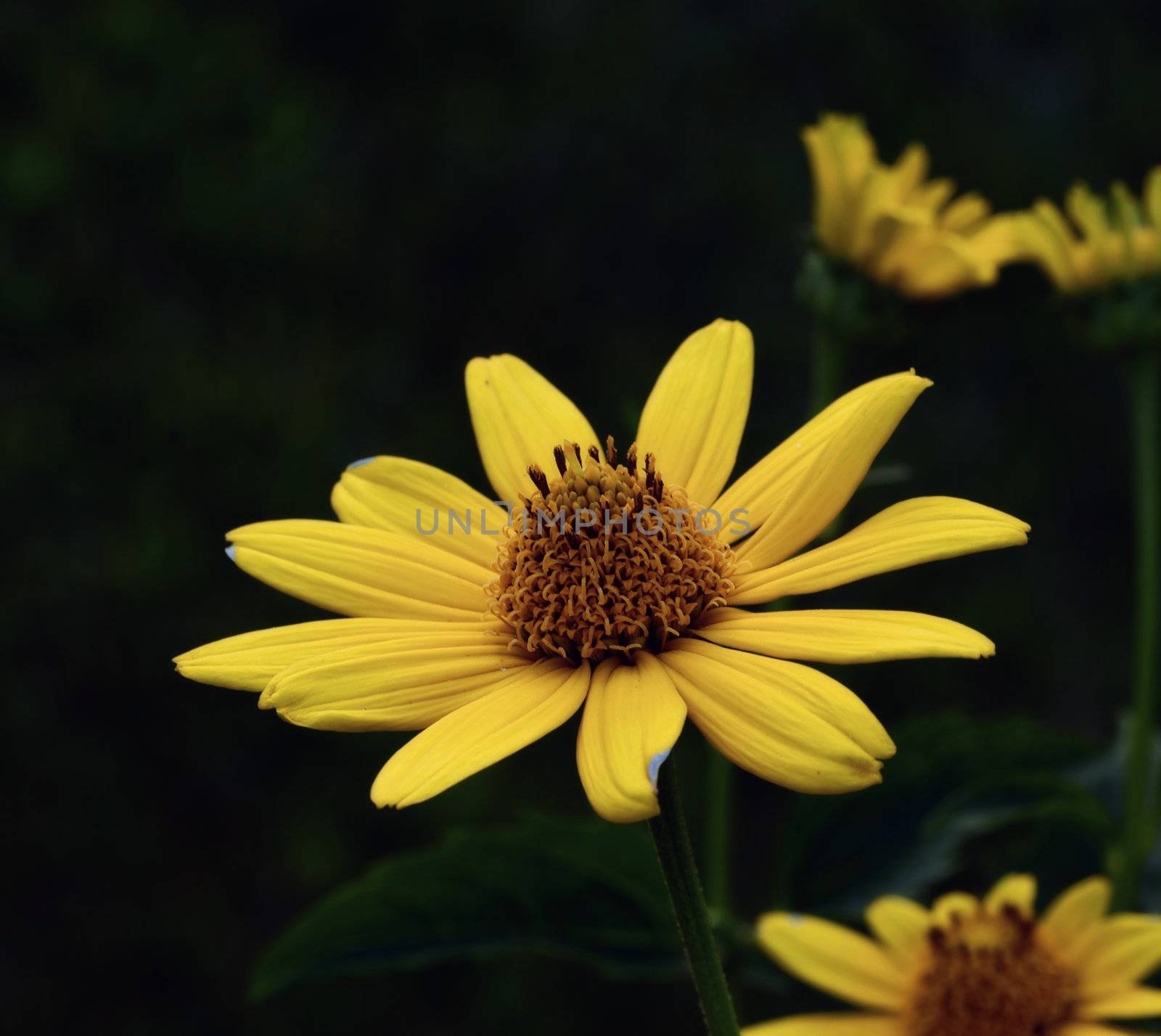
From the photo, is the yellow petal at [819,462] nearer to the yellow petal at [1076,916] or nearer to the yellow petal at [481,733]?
the yellow petal at [481,733]

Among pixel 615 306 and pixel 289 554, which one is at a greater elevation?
pixel 615 306

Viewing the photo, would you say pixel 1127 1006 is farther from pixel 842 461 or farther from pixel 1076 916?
pixel 842 461

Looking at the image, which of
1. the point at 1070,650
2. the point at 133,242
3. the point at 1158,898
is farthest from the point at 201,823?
the point at 1158,898

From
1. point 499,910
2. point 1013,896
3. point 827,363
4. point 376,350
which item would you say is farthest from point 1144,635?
point 376,350

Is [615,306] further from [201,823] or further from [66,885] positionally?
[66,885]

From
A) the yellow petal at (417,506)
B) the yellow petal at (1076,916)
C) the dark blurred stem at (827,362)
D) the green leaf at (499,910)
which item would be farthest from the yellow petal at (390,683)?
the dark blurred stem at (827,362)

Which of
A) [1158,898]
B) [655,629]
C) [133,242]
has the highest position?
[133,242]

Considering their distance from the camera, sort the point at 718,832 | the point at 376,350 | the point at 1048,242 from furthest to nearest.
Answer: the point at 376,350
the point at 1048,242
the point at 718,832
